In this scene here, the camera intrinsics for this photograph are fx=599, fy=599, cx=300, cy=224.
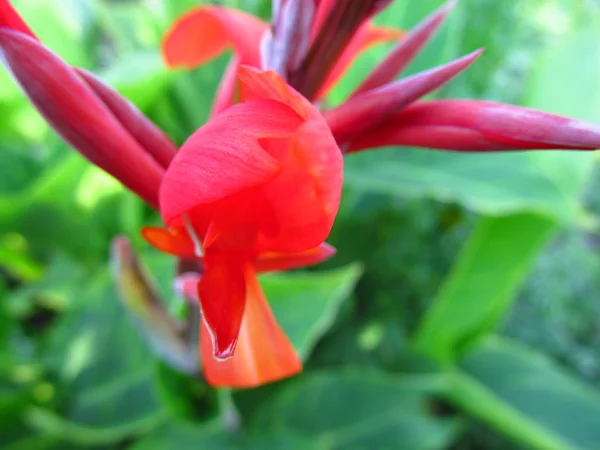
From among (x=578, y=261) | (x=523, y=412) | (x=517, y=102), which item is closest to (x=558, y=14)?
(x=517, y=102)

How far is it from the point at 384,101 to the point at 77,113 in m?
0.15

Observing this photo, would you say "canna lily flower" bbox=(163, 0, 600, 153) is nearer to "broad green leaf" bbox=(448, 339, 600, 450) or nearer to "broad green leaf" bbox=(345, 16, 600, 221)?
"broad green leaf" bbox=(345, 16, 600, 221)

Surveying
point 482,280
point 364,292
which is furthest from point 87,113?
point 364,292

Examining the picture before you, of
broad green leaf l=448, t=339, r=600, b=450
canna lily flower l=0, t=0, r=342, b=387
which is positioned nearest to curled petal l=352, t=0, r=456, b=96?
canna lily flower l=0, t=0, r=342, b=387

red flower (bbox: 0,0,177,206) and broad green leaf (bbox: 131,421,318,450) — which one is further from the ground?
red flower (bbox: 0,0,177,206)

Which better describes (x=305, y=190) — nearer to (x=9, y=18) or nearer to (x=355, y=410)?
(x=9, y=18)

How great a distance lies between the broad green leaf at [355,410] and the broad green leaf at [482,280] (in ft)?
0.38

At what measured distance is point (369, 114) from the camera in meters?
0.29

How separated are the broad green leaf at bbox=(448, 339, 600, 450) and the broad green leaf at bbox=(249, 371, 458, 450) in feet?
0.29

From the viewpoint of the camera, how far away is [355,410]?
83 cm

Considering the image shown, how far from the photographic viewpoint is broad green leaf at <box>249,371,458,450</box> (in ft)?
2.66

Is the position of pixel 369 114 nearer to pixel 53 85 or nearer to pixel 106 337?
pixel 53 85

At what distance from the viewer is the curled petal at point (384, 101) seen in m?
0.29

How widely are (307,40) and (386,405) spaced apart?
0.62 metres
